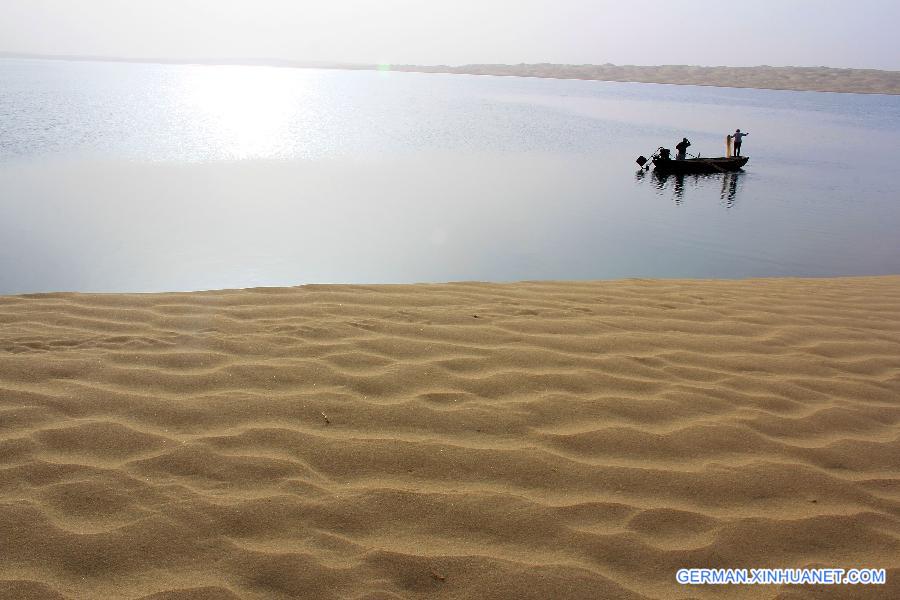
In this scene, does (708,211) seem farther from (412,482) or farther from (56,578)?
(56,578)

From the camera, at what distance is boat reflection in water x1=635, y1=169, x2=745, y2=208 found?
16.3m

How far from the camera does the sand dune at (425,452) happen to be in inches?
88.1

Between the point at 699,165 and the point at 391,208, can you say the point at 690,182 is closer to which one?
the point at 699,165

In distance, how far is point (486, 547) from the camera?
2324 mm

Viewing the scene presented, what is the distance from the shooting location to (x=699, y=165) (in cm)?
2014

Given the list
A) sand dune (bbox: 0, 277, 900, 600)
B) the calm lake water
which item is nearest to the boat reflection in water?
the calm lake water

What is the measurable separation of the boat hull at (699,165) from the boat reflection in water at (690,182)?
0.16m

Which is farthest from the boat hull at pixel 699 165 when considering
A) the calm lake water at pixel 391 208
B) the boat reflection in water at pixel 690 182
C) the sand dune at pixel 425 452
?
the sand dune at pixel 425 452

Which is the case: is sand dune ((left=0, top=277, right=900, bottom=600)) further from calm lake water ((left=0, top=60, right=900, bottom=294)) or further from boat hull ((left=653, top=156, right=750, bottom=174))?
boat hull ((left=653, top=156, right=750, bottom=174))

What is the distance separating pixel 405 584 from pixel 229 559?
62 centimetres

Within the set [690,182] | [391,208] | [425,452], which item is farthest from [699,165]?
[425,452]

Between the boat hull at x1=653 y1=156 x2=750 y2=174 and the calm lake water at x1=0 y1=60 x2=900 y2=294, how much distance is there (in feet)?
1.70

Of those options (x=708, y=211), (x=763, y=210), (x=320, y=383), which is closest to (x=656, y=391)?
(x=320, y=383)

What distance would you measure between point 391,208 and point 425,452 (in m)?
9.59
